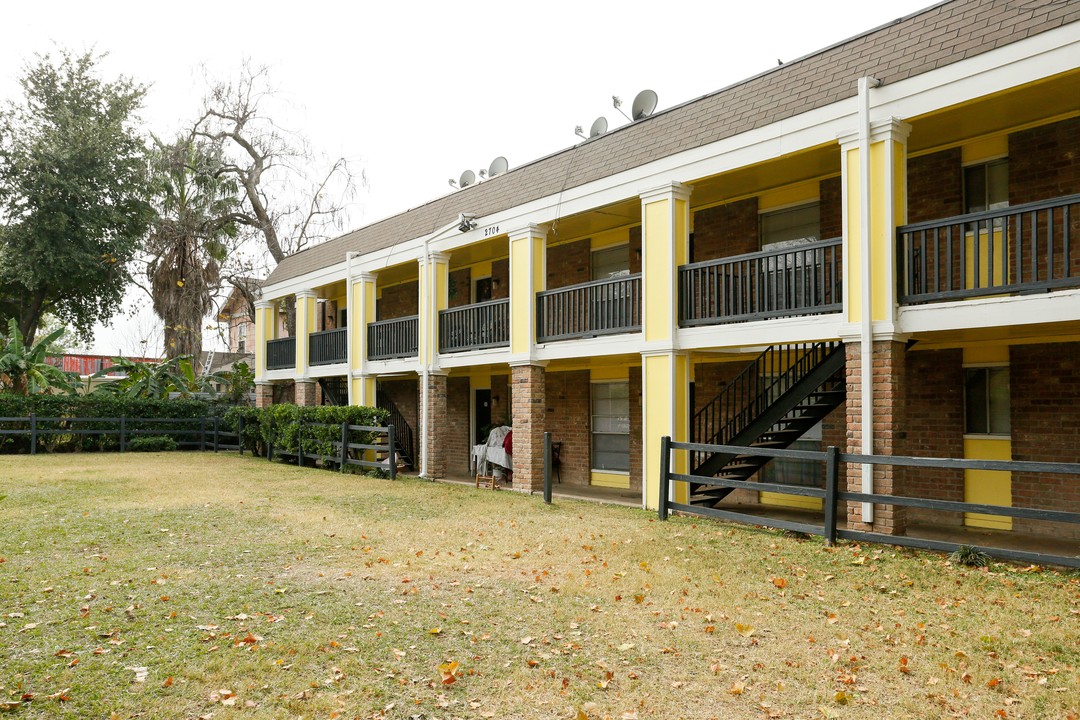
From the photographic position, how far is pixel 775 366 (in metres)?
13.5

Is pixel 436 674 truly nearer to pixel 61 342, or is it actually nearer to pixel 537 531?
pixel 537 531

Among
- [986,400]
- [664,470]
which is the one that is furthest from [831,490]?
[986,400]

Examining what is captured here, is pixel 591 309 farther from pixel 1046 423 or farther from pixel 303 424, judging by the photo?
pixel 303 424

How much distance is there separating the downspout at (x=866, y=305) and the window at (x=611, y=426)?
696cm

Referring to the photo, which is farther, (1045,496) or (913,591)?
(1045,496)

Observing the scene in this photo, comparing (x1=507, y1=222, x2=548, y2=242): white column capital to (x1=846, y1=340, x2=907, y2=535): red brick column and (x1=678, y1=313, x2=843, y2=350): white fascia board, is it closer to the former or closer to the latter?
(x1=678, y1=313, x2=843, y2=350): white fascia board

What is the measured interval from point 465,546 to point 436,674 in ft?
13.6

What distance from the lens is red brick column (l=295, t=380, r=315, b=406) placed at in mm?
23891

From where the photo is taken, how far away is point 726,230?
13.9m

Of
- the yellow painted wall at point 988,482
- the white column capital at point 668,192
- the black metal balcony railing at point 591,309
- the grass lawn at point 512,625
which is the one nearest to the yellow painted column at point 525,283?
the black metal balcony railing at point 591,309

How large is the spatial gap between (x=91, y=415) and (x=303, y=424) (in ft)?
29.6

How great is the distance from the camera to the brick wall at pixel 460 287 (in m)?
20.5

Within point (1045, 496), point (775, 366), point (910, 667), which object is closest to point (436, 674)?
point (910, 667)

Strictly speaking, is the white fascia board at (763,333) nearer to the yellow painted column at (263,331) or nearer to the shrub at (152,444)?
the yellow painted column at (263,331)
